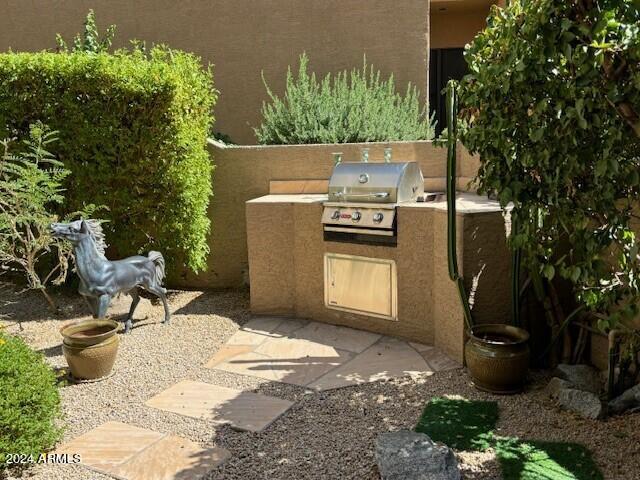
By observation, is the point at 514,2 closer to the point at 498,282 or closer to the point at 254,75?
the point at 498,282

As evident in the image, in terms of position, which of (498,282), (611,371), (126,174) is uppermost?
(126,174)

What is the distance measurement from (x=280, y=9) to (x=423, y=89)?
9.08 feet

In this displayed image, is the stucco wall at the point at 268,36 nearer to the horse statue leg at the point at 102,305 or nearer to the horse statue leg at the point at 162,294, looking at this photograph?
the horse statue leg at the point at 162,294

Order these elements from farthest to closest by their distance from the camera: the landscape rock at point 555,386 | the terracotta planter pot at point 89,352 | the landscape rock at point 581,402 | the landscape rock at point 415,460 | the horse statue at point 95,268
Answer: the horse statue at point 95,268
the terracotta planter pot at point 89,352
the landscape rock at point 555,386
the landscape rock at point 581,402
the landscape rock at point 415,460

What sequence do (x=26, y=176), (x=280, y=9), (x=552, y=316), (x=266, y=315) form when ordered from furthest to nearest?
1. (x=280, y=9)
2. (x=266, y=315)
3. (x=26, y=176)
4. (x=552, y=316)

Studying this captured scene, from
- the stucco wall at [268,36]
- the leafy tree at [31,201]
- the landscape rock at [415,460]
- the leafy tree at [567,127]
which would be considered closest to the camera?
the leafy tree at [567,127]

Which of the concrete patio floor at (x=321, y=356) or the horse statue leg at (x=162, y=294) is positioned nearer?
the concrete patio floor at (x=321, y=356)

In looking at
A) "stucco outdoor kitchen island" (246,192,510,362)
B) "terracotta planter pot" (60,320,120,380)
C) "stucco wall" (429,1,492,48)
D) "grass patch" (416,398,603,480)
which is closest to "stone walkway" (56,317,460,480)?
"stucco outdoor kitchen island" (246,192,510,362)

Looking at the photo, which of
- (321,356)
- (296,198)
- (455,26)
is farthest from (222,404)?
(455,26)

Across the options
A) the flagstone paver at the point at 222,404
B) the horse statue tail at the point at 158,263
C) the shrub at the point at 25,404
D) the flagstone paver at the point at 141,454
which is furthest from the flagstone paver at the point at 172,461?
the horse statue tail at the point at 158,263

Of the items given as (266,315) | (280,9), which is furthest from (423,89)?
(266,315)

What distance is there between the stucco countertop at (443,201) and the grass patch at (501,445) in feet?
5.27

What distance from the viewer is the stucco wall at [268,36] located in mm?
9391

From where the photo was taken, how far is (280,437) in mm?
3834
